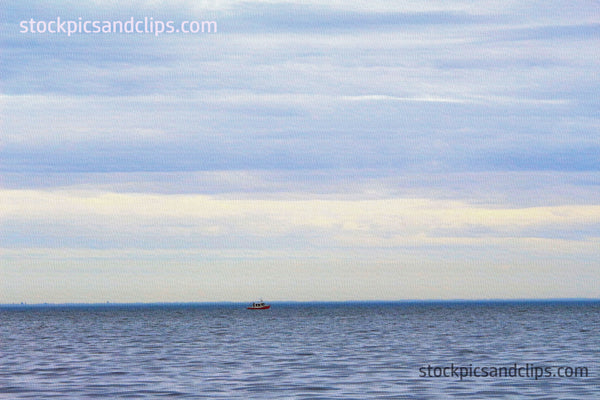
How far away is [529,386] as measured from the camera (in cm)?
4422

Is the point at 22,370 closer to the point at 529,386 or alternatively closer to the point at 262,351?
the point at 262,351

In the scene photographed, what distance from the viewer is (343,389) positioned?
144 ft

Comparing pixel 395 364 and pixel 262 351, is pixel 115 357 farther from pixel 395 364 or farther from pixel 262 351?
pixel 395 364

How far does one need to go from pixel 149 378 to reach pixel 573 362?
26.5m

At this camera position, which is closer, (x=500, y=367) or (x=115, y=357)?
(x=500, y=367)

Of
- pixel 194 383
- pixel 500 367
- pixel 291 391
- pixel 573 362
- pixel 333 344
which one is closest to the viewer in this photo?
pixel 291 391

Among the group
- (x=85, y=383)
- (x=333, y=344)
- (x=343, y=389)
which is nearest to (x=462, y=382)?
(x=343, y=389)

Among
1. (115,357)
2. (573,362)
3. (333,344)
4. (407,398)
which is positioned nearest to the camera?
(407,398)

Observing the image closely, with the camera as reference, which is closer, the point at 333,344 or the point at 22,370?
the point at 22,370

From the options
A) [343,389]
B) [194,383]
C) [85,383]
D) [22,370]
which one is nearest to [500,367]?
[343,389]

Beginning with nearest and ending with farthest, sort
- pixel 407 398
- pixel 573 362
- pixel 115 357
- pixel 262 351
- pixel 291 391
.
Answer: pixel 407 398 → pixel 291 391 → pixel 573 362 → pixel 115 357 → pixel 262 351

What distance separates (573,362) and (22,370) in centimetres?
3409

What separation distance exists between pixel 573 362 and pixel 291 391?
2235cm

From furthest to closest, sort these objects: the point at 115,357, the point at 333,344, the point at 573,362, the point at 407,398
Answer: the point at 333,344, the point at 115,357, the point at 573,362, the point at 407,398
